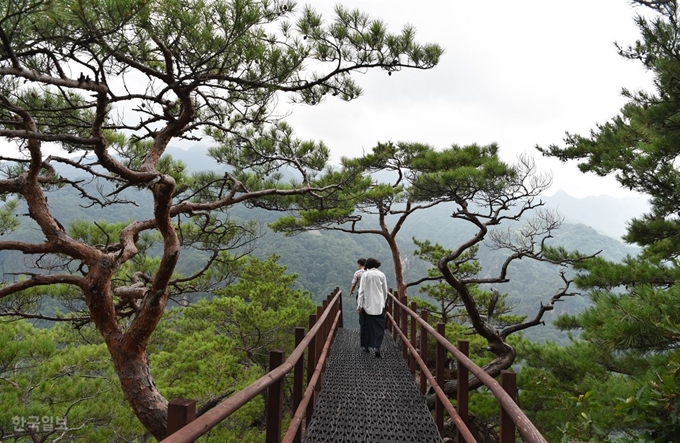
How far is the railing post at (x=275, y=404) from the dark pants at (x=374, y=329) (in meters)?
3.08

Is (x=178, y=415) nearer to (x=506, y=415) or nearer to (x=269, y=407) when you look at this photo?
(x=269, y=407)

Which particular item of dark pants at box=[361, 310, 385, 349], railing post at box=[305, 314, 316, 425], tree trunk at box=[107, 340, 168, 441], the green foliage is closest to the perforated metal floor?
railing post at box=[305, 314, 316, 425]

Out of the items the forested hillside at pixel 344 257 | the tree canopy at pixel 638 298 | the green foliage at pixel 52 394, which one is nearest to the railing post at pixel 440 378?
the tree canopy at pixel 638 298

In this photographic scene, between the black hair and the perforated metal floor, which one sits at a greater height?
the black hair

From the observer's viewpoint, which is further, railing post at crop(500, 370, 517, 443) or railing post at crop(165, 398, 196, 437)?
railing post at crop(500, 370, 517, 443)

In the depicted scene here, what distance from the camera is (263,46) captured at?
3648 millimetres

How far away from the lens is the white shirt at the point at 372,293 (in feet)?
15.3

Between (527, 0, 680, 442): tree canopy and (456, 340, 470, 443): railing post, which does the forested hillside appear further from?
(456, 340, 470, 443): railing post

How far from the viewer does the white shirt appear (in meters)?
4.66

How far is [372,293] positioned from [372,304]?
5.6 inches

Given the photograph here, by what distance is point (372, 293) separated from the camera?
4672mm

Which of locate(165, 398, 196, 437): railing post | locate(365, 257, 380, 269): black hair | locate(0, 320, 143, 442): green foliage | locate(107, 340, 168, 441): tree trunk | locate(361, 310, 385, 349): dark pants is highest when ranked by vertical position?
locate(365, 257, 380, 269): black hair

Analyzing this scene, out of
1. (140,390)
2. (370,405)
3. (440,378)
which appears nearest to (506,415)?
(440,378)

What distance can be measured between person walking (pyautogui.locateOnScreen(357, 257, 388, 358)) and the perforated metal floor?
25cm
